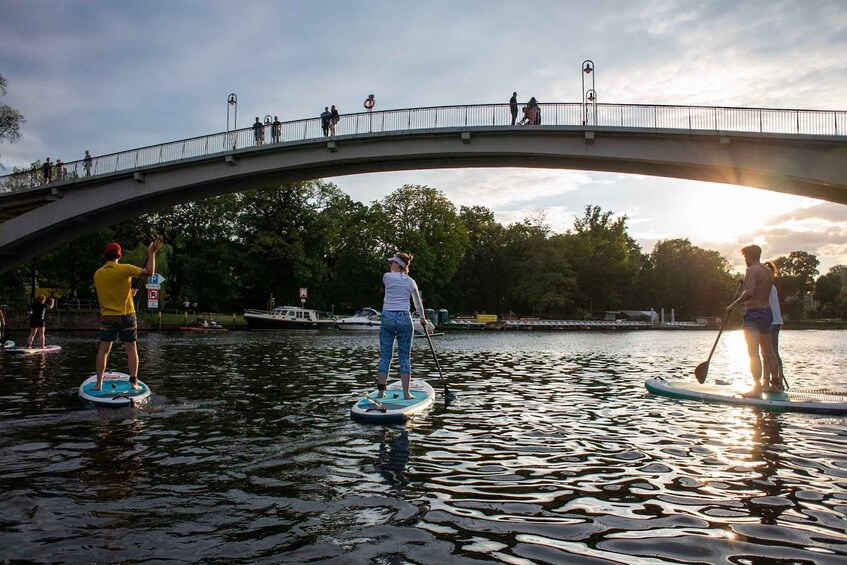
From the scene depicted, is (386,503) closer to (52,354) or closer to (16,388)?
(16,388)

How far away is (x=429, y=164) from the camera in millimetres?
35469

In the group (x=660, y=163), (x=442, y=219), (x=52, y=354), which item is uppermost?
(x=442, y=219)

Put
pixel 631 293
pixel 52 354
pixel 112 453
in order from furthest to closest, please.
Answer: pixel 631 293 → pixel 52 354 → pixel 112 453

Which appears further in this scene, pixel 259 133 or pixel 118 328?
pixel 259 133

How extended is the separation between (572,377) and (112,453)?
1219cm

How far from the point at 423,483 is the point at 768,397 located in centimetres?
762

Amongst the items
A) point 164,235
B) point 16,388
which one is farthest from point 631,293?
point 16,388

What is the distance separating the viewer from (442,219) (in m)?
82.8

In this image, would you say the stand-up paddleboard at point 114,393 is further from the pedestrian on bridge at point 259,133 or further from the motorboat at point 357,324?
the motorboat at point 357,324

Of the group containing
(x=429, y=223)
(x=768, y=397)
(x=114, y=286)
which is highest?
(x=429, y=223)

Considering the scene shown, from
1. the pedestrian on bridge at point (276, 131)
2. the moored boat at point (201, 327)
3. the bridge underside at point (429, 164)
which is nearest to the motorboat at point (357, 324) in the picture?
the moored boat at point (201, 327)

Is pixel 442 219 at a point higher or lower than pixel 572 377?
higher

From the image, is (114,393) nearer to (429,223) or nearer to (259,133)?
(259,133)

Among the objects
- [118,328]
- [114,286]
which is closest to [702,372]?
[118,328]
